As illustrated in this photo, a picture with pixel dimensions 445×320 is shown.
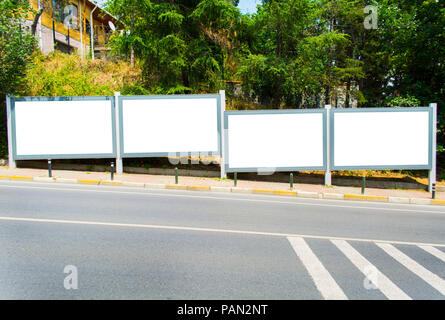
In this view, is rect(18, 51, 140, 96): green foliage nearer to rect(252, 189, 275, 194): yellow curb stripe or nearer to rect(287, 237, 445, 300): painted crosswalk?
rect(252, 189, 275, 194): yellow curb stripe

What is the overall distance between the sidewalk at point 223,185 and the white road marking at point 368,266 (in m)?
6.15

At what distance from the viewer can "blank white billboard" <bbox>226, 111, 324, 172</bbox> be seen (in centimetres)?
1387

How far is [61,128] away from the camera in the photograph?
1409 centimetres

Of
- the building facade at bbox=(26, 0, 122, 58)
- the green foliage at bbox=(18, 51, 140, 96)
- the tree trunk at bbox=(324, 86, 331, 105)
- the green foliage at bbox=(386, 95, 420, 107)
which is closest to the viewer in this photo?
the green foliage at bbox=(18, 51, 140, 96)

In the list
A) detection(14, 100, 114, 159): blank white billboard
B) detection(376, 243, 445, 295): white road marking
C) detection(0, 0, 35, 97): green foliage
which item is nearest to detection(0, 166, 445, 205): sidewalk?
detection(14, 100, 114, 159): blank white billboard

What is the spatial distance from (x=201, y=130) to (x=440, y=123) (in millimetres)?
12788

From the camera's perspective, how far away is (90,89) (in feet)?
57.3

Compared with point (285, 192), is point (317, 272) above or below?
below

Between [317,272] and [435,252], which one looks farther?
[435,252]

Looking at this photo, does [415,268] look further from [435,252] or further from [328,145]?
[328,145]

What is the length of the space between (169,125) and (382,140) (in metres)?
9.27

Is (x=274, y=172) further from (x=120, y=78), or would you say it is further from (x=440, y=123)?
(x=120, y=78)

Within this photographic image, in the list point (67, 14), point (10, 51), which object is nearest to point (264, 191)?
point (10, 51)

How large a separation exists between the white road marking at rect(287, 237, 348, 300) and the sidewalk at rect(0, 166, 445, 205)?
20.5 feet
